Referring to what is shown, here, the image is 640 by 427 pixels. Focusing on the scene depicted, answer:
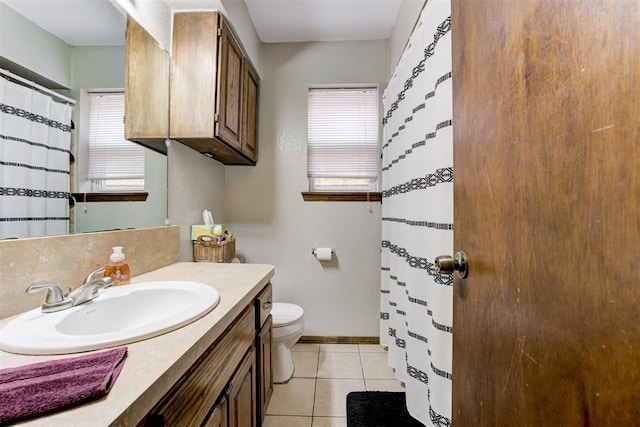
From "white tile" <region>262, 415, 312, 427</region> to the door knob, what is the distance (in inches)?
50.1

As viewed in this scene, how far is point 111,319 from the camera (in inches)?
34.2

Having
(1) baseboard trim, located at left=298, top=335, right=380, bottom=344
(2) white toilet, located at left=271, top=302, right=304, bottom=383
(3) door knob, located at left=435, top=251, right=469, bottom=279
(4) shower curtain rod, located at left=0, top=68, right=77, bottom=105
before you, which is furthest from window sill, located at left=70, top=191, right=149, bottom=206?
(1) baseboard trim, located at left=298, top=335, right=380, bottom=344

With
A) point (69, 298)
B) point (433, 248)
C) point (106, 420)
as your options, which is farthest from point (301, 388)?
point (106, 420)

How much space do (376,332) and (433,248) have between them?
1.48m

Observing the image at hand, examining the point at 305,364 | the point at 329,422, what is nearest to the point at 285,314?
the point at 305,364

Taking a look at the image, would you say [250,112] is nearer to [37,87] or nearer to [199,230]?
[199,230]

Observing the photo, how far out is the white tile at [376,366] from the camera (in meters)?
1.86

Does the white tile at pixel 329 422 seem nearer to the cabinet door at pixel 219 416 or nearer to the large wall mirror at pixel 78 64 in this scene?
the cabinet door at pixel 219 416

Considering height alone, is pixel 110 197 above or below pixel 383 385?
above

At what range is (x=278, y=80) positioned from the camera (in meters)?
2.30

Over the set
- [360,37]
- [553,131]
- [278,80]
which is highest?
[360,37]

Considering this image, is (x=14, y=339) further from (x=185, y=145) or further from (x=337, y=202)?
(x=337, y=202)

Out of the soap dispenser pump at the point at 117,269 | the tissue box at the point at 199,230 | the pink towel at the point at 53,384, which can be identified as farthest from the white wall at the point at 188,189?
the pink towel at the point at 53,384

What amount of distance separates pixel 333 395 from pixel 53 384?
61.4 inches
